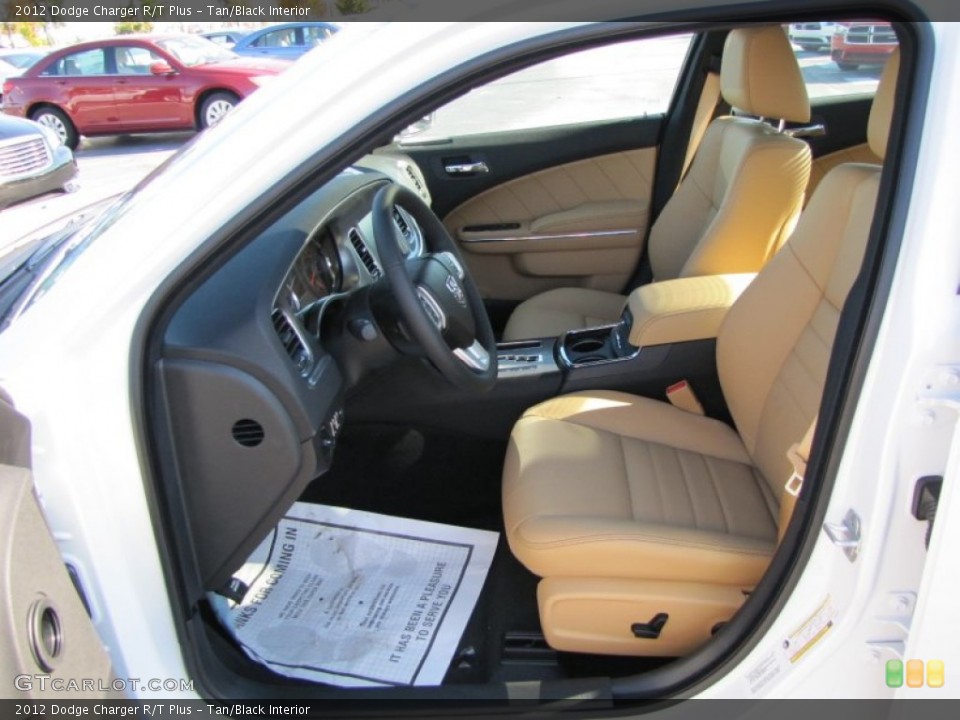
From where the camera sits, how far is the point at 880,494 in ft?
3.12

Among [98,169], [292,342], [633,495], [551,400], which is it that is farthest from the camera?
[98,169]

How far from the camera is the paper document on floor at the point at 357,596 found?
4.79 ft

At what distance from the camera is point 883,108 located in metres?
1.24

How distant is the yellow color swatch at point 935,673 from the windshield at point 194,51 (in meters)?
9.30

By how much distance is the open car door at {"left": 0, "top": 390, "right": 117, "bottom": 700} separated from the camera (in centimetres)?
82

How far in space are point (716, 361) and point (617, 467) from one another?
0.49 meters

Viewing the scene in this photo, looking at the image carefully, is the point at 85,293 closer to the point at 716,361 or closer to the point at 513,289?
the point at 716,361

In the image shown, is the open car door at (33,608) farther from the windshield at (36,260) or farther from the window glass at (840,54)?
the window glass at (840,54)

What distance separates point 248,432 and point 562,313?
5.25 feet

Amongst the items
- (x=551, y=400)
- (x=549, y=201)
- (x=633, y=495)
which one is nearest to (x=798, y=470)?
(x=633, y=495)

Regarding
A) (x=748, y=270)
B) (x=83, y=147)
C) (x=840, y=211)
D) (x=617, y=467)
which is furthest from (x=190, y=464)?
(x=83, y=147)

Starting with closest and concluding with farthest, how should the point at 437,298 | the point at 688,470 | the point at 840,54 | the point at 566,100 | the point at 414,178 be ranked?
the point at 437,298 → the point at 688,470 → the point at 840,54 → the point at 414,178 → the point at 566,100

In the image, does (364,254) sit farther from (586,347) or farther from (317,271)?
(586,347)

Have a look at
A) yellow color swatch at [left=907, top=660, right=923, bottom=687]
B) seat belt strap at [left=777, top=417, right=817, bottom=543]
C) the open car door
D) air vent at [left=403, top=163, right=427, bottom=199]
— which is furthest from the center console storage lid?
the open car door
